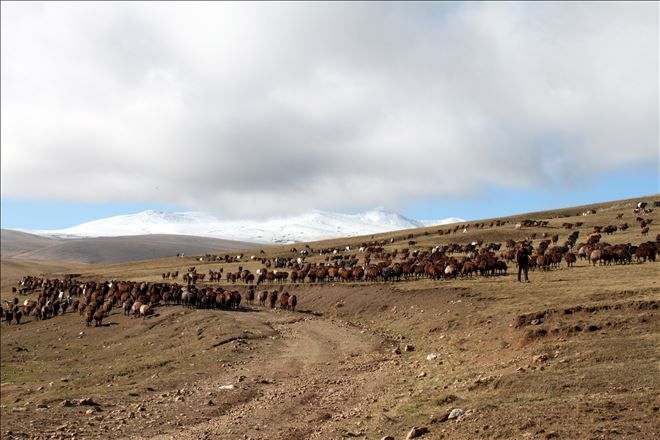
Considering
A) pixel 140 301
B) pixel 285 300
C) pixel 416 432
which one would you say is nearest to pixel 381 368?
pixel 416 432

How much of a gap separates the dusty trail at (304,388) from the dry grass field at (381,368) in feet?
0.26

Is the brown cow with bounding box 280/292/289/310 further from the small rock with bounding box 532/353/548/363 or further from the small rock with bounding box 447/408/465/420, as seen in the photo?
the small rock with bounding box 447/408/465/420

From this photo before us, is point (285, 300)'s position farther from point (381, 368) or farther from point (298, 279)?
point (381, 368)

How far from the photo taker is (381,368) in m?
20.0

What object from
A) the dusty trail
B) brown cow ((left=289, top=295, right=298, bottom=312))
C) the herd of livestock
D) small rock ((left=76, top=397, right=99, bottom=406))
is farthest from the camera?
the herd of livestock

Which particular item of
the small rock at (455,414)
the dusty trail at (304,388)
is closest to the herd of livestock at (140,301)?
the dusty trail at (304,388)

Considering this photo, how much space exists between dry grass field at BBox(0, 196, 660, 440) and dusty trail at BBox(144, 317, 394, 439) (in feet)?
0.26

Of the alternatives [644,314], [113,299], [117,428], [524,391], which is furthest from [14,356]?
[644,314]

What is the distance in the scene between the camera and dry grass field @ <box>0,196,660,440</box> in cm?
1238

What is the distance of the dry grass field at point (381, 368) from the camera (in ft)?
40.6

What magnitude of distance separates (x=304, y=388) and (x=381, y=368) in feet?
10.4

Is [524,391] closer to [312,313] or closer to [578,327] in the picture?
[578,327]

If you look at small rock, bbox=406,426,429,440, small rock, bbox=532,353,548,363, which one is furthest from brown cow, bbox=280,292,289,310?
small rock, bbox=406,426,429,440

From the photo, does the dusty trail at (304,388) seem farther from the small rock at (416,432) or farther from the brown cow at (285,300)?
the brown cow at (285,300)
